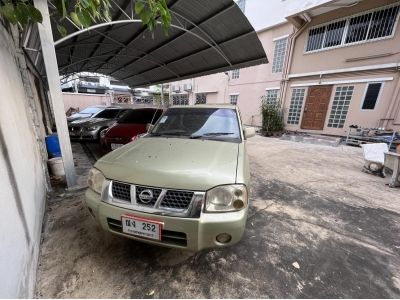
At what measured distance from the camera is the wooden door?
946 centimetres

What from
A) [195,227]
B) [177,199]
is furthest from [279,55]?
[195,227]

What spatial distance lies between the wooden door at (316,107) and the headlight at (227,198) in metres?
10.0

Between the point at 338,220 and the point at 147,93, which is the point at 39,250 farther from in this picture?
the point at 147,93

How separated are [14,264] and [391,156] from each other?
636 cm

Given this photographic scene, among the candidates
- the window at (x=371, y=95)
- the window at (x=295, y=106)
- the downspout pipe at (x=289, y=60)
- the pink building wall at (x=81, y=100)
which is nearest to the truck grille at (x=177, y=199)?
the window at (x=371, y=95)

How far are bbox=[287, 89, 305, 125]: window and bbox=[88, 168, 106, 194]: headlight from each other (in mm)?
10883

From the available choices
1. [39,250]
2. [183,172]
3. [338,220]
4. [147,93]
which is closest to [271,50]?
[338,220]

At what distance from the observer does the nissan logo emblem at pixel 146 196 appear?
1.69 meters

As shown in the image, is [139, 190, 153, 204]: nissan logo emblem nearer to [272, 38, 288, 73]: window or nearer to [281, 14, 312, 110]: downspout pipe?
[281, 14, 312, 110]: downspout pipe

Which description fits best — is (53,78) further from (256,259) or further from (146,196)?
(256,259)

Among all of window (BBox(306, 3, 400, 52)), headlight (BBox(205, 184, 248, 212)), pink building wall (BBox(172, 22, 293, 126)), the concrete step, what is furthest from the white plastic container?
window (BBox(306, 3, 400, 52))

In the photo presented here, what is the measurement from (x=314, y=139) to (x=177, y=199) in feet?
30.4

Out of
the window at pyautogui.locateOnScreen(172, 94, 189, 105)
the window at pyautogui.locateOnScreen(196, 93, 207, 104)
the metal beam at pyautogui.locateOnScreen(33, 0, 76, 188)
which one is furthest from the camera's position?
the window at pyautogui.locateOnScreen(172, 94, 189, 105)

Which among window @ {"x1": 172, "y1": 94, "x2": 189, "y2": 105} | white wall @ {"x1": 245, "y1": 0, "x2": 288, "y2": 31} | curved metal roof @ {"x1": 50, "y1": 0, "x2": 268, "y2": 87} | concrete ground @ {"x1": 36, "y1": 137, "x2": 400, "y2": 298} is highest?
white wall @ {"x1": 245, "y1": 0, "x2": 288, "y2": 31}
